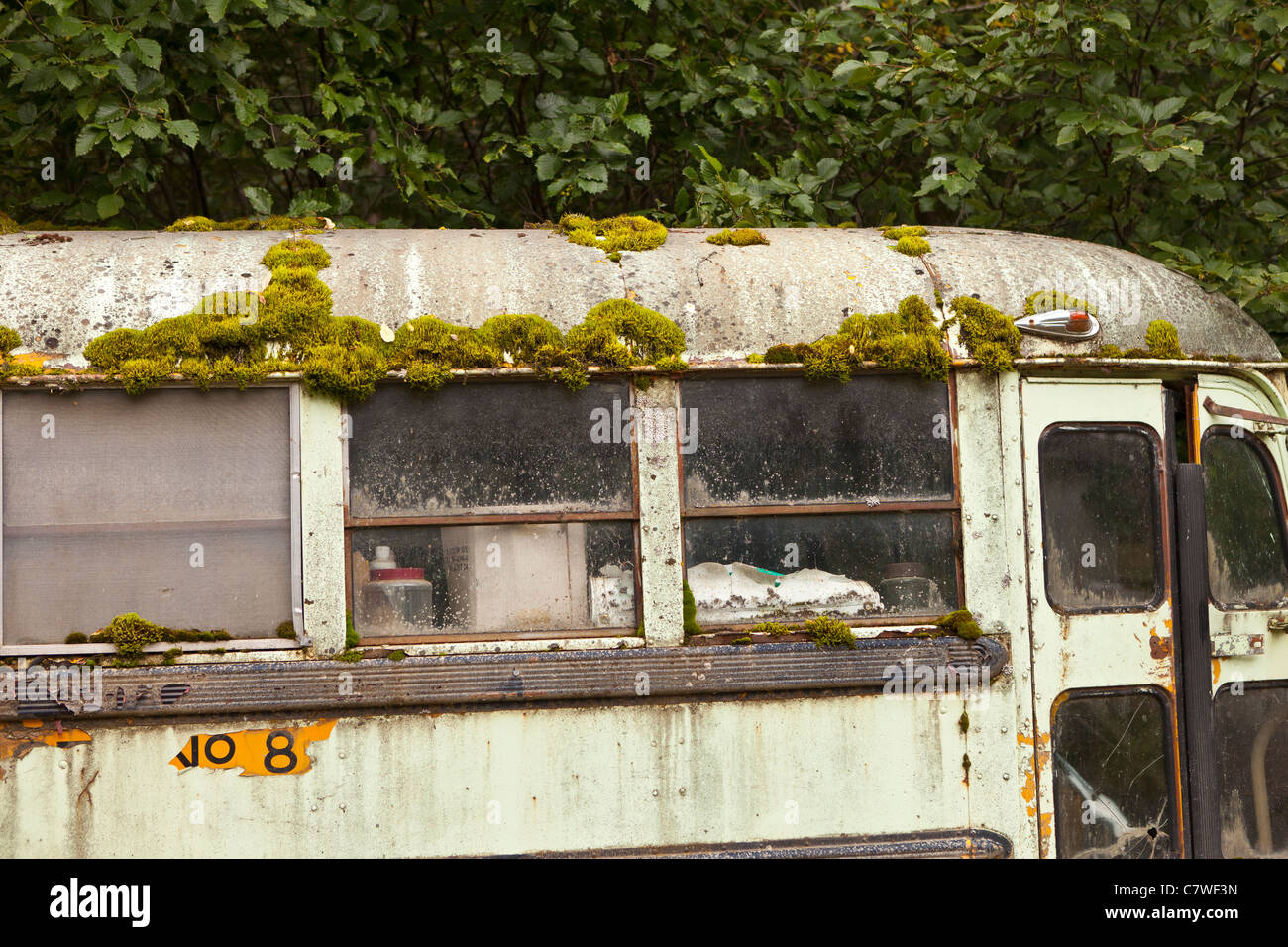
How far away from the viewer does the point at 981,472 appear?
377cm

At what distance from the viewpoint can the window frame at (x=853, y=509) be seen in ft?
12.1

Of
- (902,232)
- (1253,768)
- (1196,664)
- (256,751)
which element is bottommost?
(1253,768)

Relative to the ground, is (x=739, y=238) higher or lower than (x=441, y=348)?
higher

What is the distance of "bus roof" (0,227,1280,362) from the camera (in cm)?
362

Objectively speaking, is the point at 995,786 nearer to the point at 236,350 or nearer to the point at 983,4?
the point at 236,350

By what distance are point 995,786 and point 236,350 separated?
8.58ft

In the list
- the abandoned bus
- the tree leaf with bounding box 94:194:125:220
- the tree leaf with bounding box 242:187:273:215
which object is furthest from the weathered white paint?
the tree leaf with bounding box 94:194:125:220

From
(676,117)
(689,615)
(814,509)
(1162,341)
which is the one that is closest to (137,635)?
(689,615)

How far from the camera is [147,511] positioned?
349 cm

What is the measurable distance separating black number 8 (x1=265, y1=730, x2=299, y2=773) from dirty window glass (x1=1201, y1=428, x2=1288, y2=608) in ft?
9.56

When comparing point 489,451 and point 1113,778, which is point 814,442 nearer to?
point 489,451

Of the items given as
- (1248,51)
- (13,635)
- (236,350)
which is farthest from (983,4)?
(13,635)

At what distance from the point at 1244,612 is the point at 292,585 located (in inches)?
118

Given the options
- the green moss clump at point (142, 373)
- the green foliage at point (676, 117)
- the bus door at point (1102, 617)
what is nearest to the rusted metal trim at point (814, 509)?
the bus door at point (1102, 617)
